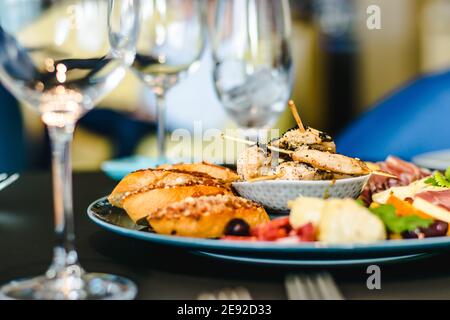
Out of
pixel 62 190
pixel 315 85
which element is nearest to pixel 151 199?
pixel 62 190

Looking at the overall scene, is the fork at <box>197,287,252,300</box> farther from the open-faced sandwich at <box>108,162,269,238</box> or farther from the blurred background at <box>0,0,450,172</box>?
the blurred background at <box>0,0,450,172</box>

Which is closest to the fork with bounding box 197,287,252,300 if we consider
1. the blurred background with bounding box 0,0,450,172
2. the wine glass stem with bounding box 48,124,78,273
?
the wine glass stem with bounding box 48,124,78,273

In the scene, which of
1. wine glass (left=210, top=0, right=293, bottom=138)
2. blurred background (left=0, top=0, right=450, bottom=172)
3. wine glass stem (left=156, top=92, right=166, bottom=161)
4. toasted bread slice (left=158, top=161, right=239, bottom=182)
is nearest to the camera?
toasted bread slice (left=158, top=161, right=239, bottom=182)

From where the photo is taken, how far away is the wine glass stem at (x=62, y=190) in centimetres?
60

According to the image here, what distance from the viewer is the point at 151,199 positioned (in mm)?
778

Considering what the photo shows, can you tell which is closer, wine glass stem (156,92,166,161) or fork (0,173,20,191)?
fork (0,173,20,191)

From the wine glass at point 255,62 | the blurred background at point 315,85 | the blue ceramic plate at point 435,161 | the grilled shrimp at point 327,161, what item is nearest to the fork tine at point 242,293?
the grilled shrimp at point 327,161

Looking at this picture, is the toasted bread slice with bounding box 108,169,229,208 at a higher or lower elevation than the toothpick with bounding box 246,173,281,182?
lower

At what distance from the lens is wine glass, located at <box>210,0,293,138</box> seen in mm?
1014

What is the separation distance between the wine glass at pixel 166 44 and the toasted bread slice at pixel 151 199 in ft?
1.48

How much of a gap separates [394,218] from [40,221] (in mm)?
421

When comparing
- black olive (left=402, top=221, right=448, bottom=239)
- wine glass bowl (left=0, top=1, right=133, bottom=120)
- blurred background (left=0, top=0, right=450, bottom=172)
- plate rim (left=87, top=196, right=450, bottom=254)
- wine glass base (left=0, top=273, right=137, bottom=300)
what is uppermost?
wine glass bowl (left=0, top=1, right=133, bottom=120)

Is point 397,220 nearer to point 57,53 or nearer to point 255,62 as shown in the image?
point 57,53

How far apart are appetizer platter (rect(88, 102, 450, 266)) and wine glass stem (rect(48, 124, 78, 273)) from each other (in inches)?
3.5
